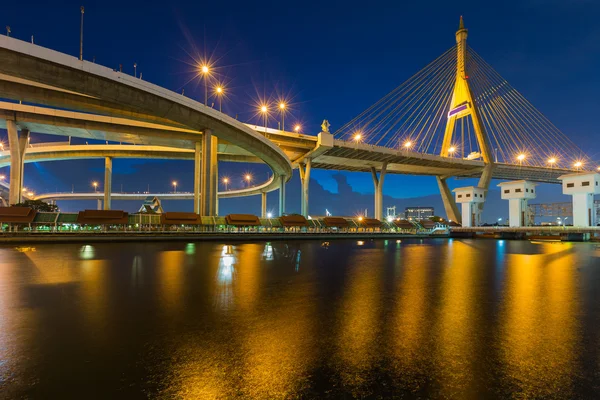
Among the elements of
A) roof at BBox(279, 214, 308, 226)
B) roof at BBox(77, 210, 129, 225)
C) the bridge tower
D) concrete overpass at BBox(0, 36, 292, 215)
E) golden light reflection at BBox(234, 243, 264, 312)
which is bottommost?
golden light reflection at BBox(234, 243, 264, 312)

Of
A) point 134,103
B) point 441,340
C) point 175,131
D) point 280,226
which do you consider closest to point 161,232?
point 134,103

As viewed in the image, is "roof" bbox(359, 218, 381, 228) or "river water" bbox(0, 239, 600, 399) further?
"roof" bbox(359, 218, 381, 228)

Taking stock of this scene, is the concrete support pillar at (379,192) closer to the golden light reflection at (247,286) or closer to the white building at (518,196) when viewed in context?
the white building at (518,196)

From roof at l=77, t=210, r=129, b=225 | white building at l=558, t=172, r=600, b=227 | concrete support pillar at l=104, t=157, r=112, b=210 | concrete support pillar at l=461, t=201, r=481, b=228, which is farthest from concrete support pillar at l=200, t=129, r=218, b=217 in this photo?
white building at l=558, t=172, r=600, b=227

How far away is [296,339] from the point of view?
149 inches

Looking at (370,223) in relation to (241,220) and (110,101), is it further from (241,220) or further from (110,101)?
(110,101)

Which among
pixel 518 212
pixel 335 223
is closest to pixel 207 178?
pixel 335 223

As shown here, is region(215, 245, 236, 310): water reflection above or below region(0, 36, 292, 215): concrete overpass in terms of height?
below

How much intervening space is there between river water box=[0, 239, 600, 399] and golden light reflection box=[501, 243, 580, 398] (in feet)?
0.06

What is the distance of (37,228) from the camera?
22.3 meters

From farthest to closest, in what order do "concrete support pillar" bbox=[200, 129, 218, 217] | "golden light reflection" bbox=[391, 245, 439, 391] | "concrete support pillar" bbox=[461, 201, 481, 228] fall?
"concrete support pillar" bbox=[461, 201, 481, 228], "concrete support pillar" bbox=[200, 129, 218, 217], "golden light reflection" bbox=[391, 245, 439, 391]

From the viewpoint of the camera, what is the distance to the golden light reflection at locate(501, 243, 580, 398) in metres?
2.74

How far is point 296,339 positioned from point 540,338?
296cm

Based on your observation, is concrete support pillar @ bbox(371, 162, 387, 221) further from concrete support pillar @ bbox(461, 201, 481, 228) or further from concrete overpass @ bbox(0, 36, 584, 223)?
concrete support pillar @ bbox(461, 201, 481, 228)
